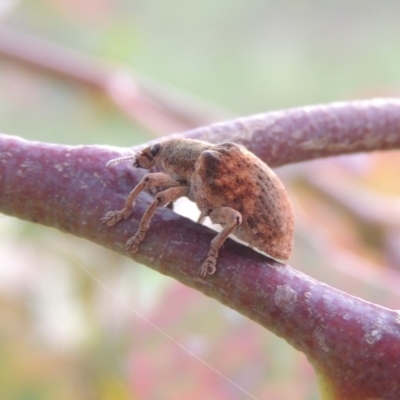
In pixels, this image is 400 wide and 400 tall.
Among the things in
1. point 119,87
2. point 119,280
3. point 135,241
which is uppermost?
point 135,241

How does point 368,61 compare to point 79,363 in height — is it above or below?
above

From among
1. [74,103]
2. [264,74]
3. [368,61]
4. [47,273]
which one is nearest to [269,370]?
[47,273]

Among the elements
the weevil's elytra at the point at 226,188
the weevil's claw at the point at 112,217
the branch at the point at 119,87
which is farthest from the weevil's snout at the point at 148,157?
A: the branch at the point at 119,87

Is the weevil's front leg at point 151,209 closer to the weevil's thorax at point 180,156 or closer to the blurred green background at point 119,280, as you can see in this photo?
the weevil's thorax at point 180,156

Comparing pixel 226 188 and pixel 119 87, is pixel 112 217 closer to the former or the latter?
pixel 226 188

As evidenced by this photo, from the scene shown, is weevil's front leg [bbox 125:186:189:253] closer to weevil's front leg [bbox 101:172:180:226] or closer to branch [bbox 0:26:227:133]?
weevil's front leg [bbox 101:172:180:226]

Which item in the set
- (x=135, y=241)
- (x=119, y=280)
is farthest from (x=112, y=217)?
(x=119, y=280)

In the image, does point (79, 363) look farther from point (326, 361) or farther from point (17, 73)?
point (17, 73)
